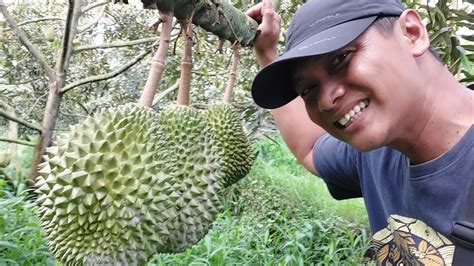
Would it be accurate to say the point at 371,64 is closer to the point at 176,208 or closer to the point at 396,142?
the point at 396,142

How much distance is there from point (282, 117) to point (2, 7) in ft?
5.05

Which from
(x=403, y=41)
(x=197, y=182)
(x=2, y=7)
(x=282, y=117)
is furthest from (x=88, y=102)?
(x=403, y=41)

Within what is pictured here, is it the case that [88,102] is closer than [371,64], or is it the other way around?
[371,64]

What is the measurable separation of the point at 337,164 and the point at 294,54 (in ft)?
2.22

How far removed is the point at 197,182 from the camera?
1.18 m

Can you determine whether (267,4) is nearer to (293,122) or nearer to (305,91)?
(305,91)

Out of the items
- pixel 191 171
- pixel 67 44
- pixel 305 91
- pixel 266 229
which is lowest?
pixel 266 229

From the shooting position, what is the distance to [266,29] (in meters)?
1.36

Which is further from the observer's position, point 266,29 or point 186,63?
point 266,29

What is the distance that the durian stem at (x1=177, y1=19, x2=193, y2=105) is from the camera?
102cm

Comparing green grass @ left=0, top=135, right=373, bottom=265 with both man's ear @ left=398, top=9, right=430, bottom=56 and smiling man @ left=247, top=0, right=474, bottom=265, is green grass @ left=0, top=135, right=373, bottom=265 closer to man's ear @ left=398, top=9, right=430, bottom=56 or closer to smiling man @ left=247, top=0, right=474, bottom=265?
smiling man @ left=247, top=0, right=474, bottom=265

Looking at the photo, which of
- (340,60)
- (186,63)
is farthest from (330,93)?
(186,63)

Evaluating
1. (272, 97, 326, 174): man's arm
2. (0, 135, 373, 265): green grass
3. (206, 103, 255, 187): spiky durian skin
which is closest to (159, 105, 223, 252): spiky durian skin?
(206, 103, 255, 187): spiky durian skin

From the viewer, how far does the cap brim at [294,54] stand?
38.0 inches
